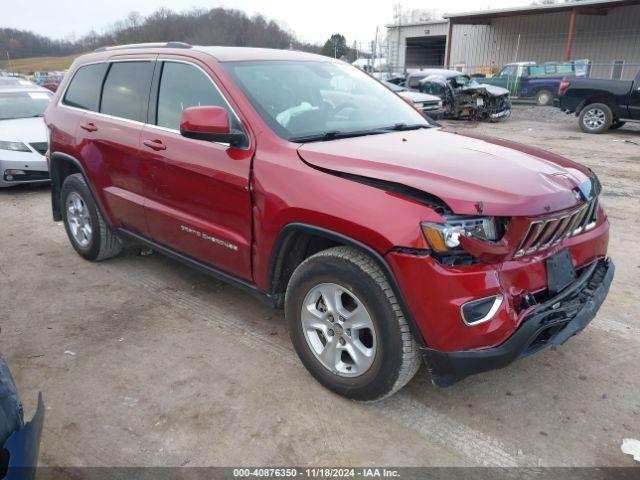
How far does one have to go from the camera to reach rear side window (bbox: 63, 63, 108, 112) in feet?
14.3

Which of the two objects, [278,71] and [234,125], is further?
[278,71]

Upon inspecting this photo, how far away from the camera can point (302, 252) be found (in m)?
2.97

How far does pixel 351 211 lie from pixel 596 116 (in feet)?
43.4

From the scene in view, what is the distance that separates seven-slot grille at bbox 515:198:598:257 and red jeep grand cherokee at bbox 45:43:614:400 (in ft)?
0.04

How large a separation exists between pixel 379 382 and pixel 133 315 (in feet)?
6.92

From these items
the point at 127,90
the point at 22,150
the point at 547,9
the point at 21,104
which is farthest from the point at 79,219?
the point at 547,9

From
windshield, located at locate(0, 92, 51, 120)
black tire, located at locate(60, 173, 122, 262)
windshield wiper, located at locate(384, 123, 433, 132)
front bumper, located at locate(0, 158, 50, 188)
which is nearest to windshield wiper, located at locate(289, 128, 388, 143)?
windshield wiper, located at locate(384, 123, 433, 132)

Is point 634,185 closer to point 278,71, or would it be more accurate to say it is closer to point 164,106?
point 278,71

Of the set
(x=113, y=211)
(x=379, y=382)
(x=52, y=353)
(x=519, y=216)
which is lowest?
(x=52, y=353)

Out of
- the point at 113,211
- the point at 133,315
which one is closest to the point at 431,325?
the point at 133,315

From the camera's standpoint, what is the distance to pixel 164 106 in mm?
3639

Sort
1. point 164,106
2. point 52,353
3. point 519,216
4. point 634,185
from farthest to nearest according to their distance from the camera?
point 634,185
point 164,106
point 52,353
point 519,216

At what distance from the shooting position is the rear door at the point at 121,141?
381 cm

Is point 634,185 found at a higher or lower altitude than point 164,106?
lower
